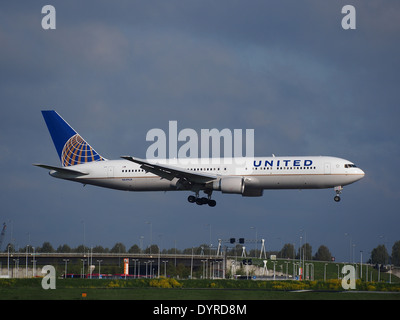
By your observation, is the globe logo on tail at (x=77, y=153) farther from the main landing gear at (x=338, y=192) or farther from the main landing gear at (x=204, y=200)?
the main landing gear at (x=338, y=192)

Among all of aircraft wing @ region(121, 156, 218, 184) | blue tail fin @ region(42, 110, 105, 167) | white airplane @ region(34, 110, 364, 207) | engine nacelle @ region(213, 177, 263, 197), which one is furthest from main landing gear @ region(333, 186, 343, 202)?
blue tail fin @ region(42, 110, 105, 167)

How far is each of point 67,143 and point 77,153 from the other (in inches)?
97.0

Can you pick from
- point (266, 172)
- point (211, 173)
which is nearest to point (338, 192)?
point (266, 172)

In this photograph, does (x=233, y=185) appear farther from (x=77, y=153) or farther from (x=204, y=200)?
(x=77, y=153)

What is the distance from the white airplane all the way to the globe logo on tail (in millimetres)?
122

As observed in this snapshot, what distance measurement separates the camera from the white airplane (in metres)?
63.6

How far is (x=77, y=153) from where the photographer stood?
75562 mm

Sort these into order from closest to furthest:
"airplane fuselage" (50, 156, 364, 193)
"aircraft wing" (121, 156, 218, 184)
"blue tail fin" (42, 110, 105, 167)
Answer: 1. "airplane fuselage" (50, 156, 364, 193)
2. "aircraft wing" (121, 156, 218, 184)
3. "blue tail fin" (42, 110, 105, 167)

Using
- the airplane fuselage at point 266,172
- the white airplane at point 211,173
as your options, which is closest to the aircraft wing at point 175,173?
the white airplane at point 211,173

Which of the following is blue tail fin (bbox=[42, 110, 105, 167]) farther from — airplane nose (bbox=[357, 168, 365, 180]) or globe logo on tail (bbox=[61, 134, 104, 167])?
airplane nose (bbox=[357, 168, 365, 180])

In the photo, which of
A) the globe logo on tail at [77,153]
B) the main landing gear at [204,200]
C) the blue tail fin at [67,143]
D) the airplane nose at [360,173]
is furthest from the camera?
the blue tail fin at [67,143]

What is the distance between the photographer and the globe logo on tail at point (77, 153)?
74812 mm

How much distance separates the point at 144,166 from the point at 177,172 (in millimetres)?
3563
